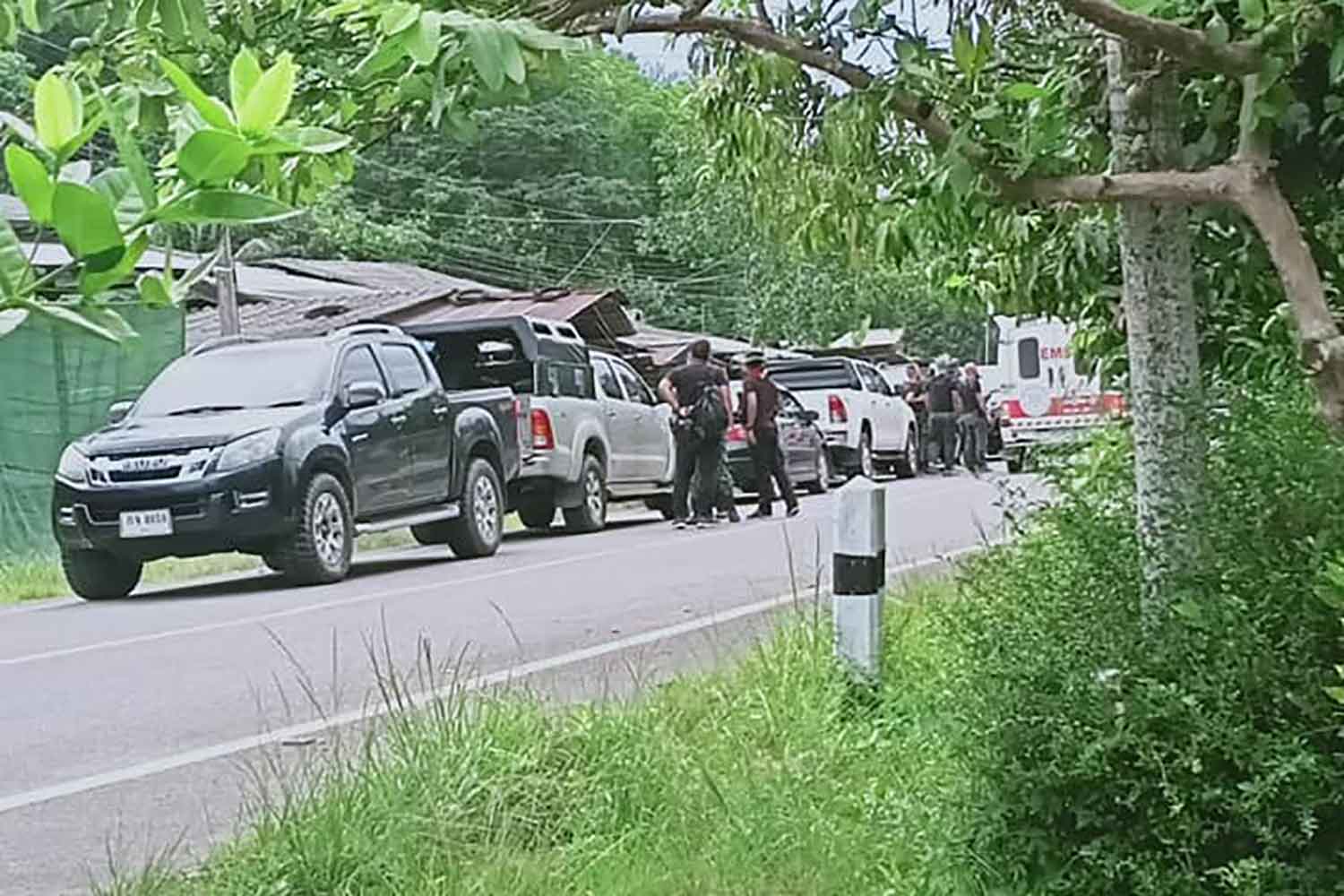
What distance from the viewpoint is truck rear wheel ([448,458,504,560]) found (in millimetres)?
14219

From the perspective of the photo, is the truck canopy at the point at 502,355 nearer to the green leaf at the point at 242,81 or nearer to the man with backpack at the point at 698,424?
the man with backpack at the point at 698,424

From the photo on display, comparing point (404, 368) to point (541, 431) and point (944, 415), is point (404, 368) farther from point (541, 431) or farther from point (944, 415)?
point (944, 415)

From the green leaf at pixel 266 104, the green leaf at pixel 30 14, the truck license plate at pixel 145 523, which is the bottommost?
the truck license plate at pixel 145 523

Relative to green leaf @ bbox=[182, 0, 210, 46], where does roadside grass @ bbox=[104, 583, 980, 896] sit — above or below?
below

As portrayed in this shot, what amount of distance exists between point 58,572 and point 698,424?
5.96 m

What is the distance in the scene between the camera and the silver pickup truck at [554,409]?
1644 centimetres

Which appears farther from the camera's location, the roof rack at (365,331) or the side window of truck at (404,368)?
the side window of truck at (404,368)

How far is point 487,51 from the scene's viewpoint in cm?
184

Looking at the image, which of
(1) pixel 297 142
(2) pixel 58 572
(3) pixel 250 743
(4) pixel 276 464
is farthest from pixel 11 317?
(2) pixel 58 572

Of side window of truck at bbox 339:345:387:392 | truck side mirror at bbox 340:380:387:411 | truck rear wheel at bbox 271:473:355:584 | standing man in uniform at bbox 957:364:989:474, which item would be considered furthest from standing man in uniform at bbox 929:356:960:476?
truck rear wheel at bbox 271:473:355:584

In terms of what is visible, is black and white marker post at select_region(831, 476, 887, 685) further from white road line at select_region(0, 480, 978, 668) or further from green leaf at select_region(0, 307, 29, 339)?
white road line at select_region(0, 480, 978, 668)

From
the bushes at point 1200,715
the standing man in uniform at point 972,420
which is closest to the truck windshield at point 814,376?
the standing man in uniform at point 972,420

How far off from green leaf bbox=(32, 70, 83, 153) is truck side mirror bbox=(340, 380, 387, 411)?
38.0 feet

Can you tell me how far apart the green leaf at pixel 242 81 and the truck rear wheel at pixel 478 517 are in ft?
42.2
